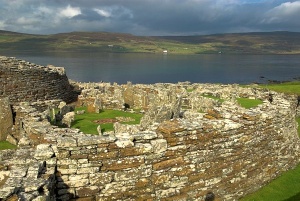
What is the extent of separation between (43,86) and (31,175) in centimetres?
1784

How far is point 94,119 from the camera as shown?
58.9ft

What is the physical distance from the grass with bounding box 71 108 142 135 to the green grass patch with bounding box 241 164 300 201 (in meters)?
7.71

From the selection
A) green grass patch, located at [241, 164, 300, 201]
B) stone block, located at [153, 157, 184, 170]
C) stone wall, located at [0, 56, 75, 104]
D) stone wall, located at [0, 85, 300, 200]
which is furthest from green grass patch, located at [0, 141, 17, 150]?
green grass patch, located at [241, 164, 300, 201]

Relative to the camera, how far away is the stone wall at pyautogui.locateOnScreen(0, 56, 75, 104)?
21416mm

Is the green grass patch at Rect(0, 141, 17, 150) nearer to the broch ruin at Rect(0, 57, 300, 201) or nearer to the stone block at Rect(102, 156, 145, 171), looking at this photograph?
the broch ruin at Rect(0, 57, 300, 201)

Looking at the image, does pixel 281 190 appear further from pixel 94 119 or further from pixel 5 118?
pixel 5 118

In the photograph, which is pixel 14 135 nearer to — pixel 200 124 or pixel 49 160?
pixel 49 160

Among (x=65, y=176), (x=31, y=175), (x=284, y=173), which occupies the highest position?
(x=31, y=175)

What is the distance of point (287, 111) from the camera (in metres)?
13.2

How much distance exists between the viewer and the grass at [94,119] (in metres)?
15.5

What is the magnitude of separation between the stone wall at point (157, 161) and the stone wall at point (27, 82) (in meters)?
10.3

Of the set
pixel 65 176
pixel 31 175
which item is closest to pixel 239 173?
pixel 65 176

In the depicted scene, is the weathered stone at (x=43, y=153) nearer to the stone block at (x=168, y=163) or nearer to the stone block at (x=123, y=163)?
the stone block at (x=123, y=163)

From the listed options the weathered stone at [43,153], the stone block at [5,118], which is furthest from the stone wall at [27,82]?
the weathered stone at [43,153]
